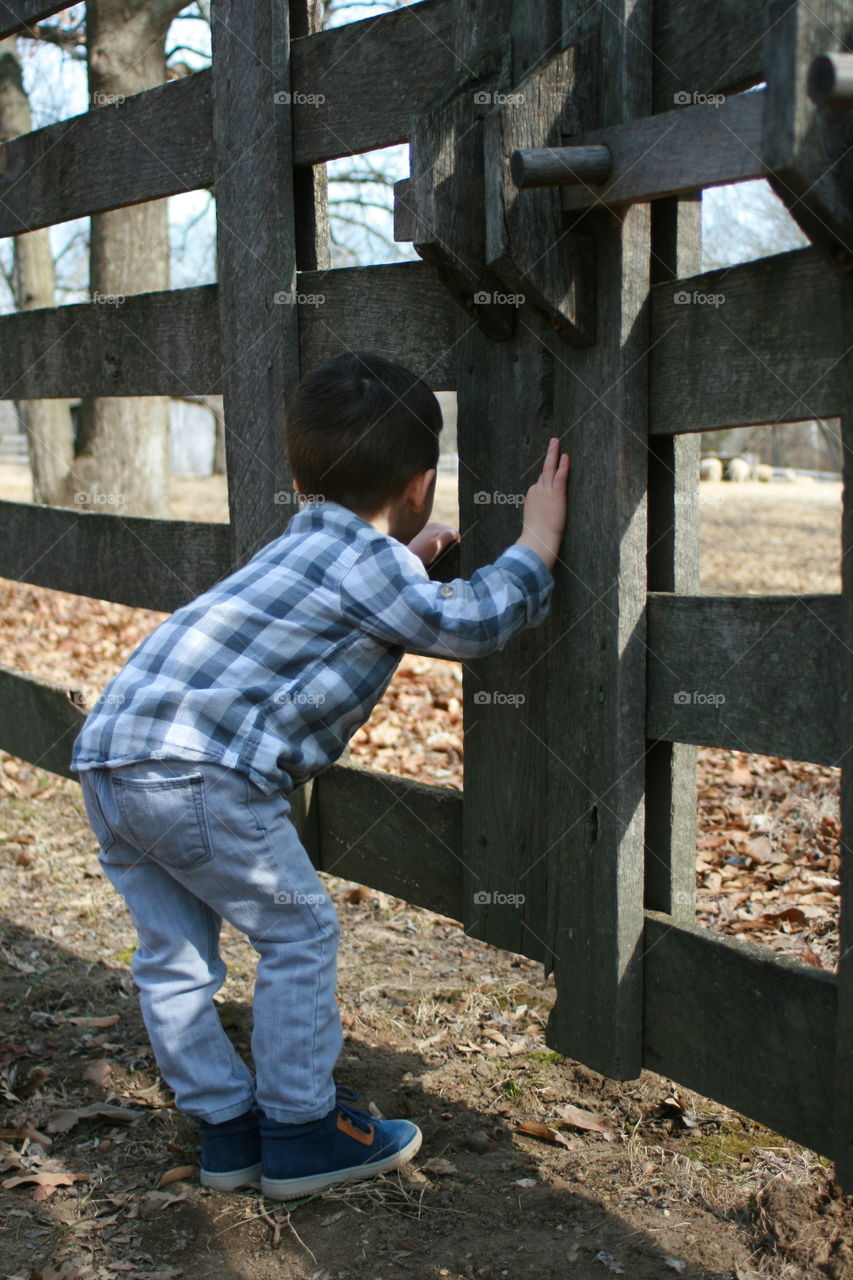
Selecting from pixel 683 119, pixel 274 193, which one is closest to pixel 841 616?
pixel 683 119

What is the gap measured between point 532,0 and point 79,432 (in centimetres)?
1060

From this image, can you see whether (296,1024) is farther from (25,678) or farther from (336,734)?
(25,678)

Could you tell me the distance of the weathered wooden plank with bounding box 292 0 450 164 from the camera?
249 centimetres

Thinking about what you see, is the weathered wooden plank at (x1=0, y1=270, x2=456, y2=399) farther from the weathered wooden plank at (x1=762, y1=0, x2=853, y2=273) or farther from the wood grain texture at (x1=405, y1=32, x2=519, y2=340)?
the weathered wooden plank at (x1=762, y1=0, x2=853, y2=273)

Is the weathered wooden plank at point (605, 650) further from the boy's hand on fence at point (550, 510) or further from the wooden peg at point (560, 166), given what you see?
the wooden peg at point (560, 166)

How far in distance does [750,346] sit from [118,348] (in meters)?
2.07

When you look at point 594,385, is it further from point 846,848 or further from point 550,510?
point 846,848

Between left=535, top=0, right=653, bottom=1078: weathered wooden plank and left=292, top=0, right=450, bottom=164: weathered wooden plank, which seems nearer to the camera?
left=535, top=0, right=653, bottom=1078: weathered wooden plank

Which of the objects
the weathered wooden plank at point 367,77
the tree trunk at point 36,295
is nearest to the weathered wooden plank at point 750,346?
the weathered wooden plank at point 367,77

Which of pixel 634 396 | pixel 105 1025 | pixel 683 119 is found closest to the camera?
pixel 683 119

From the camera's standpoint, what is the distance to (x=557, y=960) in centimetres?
247

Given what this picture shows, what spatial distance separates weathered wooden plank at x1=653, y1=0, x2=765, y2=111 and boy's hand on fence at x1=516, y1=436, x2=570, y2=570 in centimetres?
64

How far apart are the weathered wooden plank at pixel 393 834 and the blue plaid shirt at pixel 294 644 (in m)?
0.50

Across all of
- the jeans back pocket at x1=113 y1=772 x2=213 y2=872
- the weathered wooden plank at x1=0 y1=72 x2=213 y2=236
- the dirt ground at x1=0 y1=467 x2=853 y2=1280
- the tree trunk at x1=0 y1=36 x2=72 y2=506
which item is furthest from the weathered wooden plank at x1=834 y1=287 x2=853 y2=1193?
the tree trunk at x1=0 y1=36 x2=72 y2=506
